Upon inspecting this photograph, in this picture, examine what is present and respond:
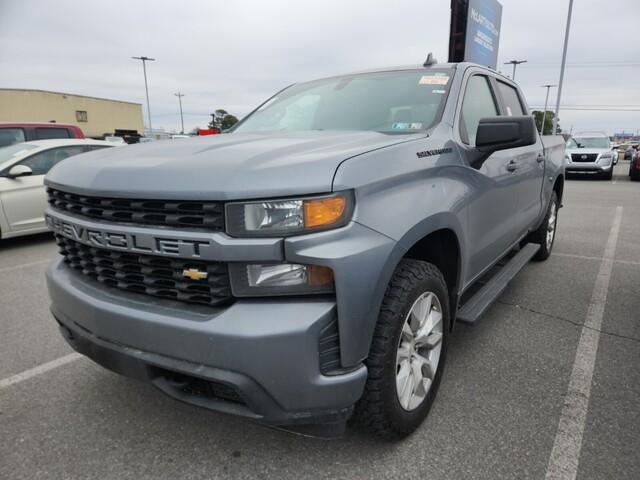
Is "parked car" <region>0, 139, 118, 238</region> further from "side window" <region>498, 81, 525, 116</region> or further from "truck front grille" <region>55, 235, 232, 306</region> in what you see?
"side window" <region>498, 81, 525, 116</region>

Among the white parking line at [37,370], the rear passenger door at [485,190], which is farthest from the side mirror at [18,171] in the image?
the rear passenger door at [485,190]

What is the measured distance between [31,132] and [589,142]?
18.0 m

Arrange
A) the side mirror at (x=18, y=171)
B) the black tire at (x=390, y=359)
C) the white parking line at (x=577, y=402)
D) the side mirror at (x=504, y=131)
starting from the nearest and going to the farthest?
the black tire at (x=390, y=359) < the white parking line at (x=577, y=402) < the side mirror at (x=504, y=131) < the side mirror at (x=18, y=171)

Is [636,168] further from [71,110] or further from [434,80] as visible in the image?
[71,110]

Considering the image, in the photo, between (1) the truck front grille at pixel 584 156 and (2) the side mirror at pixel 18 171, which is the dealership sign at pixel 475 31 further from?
(2) the side mirror at pixel 18 171

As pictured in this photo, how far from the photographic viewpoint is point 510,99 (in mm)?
3908

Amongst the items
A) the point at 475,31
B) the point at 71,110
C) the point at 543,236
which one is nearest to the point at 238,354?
the point at 543,236

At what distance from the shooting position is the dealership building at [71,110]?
37.5m

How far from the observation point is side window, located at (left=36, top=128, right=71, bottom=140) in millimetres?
8414

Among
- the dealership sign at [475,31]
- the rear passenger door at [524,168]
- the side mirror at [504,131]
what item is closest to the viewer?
the side mirror at [504,131]

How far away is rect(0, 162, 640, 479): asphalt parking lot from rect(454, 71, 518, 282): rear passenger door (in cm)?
64

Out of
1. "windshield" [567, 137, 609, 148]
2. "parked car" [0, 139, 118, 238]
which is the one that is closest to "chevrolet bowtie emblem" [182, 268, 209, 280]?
"parked car" [0, 139, 118, 238]

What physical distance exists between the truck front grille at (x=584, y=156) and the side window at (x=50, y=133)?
16.0m

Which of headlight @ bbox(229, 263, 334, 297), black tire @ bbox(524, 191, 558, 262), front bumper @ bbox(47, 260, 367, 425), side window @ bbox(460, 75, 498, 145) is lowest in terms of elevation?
black tire @ bbox(524, 191, 558, 262)
